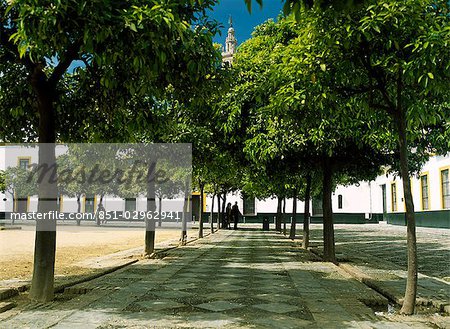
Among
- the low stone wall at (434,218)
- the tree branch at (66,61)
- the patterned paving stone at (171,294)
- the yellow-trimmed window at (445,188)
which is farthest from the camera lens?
the yellow-trimmed window at (445,188)

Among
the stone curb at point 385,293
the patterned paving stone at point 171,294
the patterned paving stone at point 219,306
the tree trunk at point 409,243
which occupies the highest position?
the tree trunk at point 409,243

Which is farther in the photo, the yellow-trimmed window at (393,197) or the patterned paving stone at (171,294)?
the yellow-trimmed window at (393,197)

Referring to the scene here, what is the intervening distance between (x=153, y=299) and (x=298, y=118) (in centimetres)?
357

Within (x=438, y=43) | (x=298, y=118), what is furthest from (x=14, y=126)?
(x=438, y=43)

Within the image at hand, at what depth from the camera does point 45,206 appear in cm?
707

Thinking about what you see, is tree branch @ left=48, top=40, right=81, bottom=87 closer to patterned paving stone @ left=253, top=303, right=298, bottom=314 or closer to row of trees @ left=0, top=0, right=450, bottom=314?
row of trees @ left=0, top=0, right=450, bottom=314

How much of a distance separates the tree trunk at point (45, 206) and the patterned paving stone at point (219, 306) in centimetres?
230

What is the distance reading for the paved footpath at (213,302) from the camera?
5.58 m

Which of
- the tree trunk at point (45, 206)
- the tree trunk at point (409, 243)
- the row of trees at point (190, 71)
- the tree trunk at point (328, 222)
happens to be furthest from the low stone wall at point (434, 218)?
the tree trunk at point (45, 206)

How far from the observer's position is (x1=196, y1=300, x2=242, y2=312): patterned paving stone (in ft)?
20.8

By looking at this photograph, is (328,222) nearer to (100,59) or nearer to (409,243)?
(409,243)

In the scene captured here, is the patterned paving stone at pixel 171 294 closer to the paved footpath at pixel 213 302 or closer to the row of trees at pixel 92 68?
the paved footpath at pixel 213 302

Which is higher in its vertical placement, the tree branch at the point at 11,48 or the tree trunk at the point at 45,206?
the tree branch at the point at 11,48

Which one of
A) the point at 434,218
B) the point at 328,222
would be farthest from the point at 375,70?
the point at 434,218
